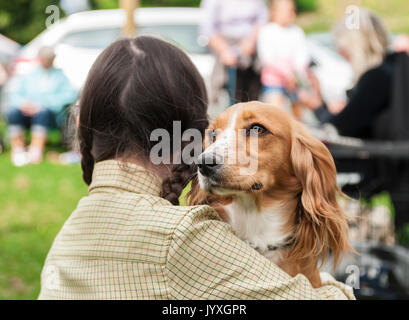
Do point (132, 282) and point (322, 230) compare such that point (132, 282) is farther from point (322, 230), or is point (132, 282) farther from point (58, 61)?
point (58, 61)

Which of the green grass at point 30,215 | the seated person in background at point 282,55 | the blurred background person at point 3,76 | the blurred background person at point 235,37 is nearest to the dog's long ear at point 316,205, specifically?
the green grass at point 30,215

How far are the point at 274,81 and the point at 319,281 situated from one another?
3.96 metres

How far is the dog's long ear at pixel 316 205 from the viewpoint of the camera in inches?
82.5

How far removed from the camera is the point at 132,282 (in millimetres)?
1587

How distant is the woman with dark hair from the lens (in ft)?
5.14

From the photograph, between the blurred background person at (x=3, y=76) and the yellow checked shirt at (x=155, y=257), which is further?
the blurred background person at (x=3, y=76)

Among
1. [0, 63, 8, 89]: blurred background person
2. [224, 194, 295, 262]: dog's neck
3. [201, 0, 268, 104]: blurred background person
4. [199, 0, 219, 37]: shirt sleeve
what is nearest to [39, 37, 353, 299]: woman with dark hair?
[224, 194, 295, 262]: dog's neck

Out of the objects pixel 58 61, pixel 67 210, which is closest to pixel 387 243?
pixel 67 210

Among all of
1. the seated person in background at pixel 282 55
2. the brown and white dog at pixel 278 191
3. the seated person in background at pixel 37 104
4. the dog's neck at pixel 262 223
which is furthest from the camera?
the seated person in background at pixel 37 104

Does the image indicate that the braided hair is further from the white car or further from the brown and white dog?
the white car

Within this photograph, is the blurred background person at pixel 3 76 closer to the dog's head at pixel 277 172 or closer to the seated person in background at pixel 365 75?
the seated person in background at pixel 365 75

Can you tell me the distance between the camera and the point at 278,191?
7.45 feet

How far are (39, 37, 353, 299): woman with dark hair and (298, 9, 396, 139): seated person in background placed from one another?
9.42 feet

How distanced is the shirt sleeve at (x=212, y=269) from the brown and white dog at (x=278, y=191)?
45cm
